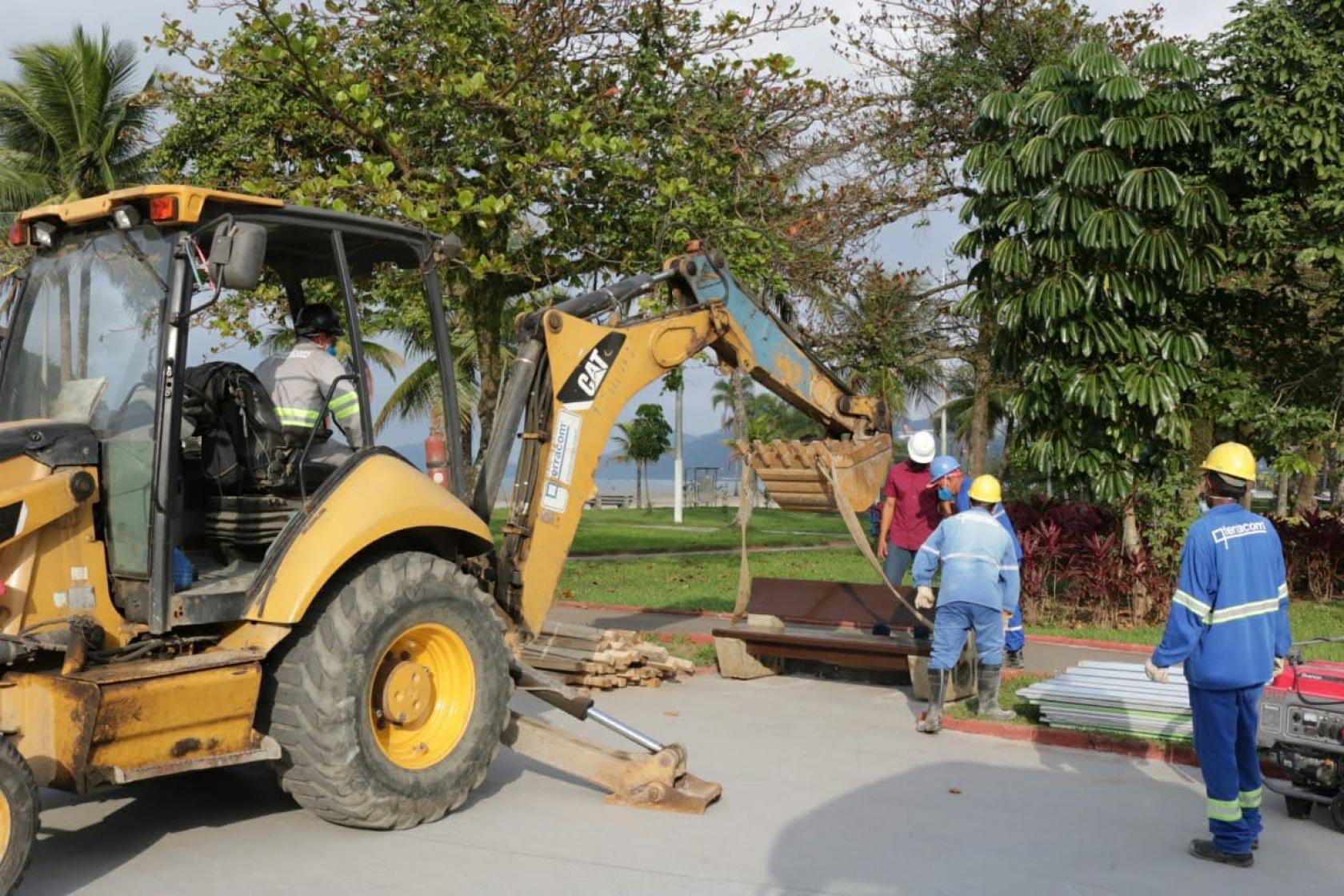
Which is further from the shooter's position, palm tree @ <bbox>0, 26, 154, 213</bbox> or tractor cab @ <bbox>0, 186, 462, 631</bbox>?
palm tree @ <bbox>0, 26, 154, 213</bbox>

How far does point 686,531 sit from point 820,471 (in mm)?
21749

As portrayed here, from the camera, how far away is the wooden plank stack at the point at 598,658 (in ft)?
33.2

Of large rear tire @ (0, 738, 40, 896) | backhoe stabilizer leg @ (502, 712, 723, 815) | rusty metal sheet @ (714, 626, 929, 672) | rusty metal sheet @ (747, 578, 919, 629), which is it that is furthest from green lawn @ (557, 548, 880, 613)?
large rear tire @ (0, 738, 40, 896)

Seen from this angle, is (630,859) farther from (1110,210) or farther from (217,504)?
(1110,210)

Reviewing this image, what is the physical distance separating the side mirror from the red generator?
17.8 feet

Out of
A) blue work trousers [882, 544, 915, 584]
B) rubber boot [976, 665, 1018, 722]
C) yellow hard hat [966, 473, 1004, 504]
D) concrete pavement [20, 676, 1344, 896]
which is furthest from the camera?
blue work trousers [882, 544, 915, 584]

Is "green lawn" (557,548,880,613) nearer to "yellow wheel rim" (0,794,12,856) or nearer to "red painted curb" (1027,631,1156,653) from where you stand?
"red painted curb" (1027,631,1156,653)

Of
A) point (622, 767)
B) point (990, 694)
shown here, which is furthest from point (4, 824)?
point (990, 694)

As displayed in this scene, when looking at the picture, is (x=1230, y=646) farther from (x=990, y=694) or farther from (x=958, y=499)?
(x=958, y=499)

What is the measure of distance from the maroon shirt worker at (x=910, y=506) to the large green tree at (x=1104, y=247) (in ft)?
10.2

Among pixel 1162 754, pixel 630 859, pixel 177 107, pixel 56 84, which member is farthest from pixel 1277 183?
pixel 56 84

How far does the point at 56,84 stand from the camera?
26.0 m

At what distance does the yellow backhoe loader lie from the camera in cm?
541

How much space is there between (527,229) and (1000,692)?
26.3ft
